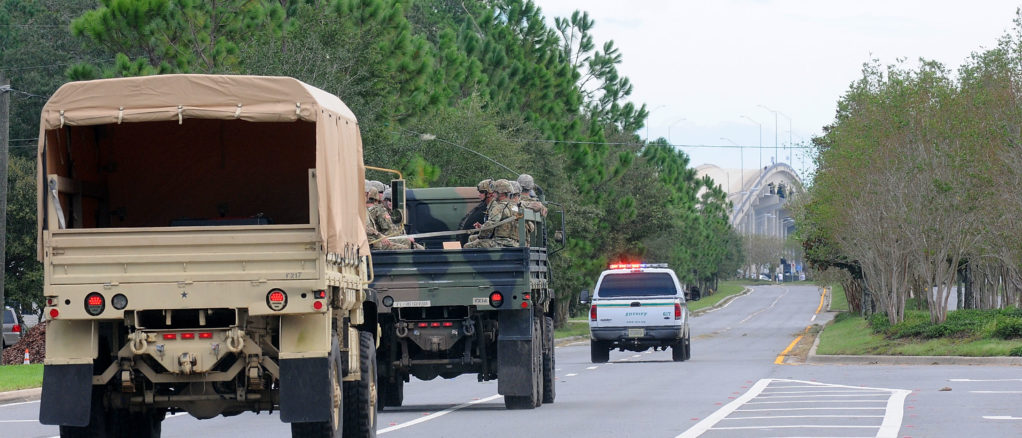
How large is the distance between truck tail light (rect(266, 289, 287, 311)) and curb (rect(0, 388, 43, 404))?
1315 cm

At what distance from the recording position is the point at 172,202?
13453 millimetres

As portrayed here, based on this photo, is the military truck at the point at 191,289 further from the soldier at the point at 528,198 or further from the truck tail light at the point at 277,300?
the soldier at the point at 528,198

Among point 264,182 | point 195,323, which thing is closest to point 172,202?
point 264,182

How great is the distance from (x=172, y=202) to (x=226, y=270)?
2788mm

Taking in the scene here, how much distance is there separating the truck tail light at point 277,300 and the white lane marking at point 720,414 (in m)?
5.05

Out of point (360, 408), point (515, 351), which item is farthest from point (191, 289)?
point (515, 351)

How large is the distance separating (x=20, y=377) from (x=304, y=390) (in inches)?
679

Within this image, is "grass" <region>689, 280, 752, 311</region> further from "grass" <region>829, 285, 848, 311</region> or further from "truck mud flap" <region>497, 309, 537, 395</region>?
"truck mud flap" <region>497, 309, 537, 395</region>

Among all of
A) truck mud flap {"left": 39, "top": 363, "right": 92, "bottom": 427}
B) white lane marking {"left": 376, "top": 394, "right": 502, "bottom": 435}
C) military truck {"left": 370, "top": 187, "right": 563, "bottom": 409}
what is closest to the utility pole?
white lane marking {"left": 376, "top": 394, "right": 502, "bottom": 435}

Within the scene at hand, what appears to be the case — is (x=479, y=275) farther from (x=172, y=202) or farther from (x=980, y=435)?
(x=980, y=435)

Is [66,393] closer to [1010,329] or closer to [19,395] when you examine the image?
[19,395]

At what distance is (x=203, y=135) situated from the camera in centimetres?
1335

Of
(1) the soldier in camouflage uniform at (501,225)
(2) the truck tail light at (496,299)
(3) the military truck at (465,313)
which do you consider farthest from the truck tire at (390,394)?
(2) the truck tail light at (496,299)

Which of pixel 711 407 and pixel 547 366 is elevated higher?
pixel 547 366
